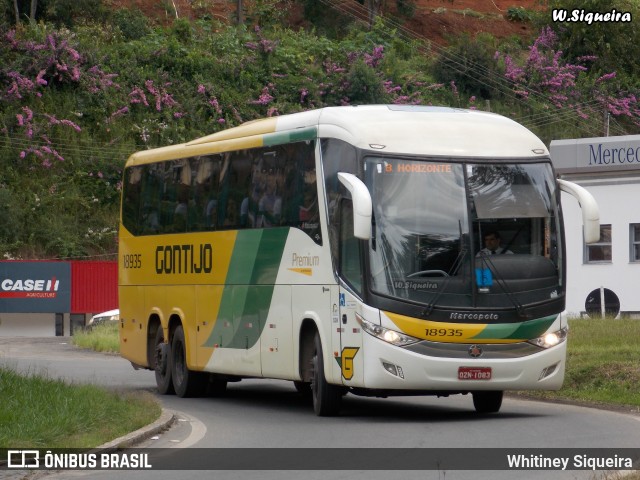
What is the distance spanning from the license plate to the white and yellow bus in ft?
0.05

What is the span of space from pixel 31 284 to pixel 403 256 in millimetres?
36852

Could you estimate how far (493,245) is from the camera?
1731 cm

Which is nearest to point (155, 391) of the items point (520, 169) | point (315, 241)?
point (315, 241)

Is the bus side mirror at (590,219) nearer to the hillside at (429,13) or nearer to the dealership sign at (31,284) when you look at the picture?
the dealership sign at (31,284)

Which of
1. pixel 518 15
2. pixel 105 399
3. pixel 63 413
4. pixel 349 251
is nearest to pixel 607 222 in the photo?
pixel 349 251

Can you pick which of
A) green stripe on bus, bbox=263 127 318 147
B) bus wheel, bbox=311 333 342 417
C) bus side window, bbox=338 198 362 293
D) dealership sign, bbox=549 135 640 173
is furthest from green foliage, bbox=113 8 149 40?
bus side window, bbox=338 198 362 293

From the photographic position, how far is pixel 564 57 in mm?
75688

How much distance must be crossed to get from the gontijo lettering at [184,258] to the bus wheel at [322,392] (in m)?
3.93

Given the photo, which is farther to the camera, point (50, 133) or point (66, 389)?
point (50, 133)

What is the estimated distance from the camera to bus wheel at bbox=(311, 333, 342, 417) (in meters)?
17.9

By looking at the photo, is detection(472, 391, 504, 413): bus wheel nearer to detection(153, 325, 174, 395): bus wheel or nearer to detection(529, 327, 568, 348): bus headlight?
detection(529, 327, 568, 348): bus headlight

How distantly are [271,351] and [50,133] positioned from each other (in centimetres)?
4073

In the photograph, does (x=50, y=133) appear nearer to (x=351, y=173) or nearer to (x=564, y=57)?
(x=564, y=57)

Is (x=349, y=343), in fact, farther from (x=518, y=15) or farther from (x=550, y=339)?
(x=518, y=15)
